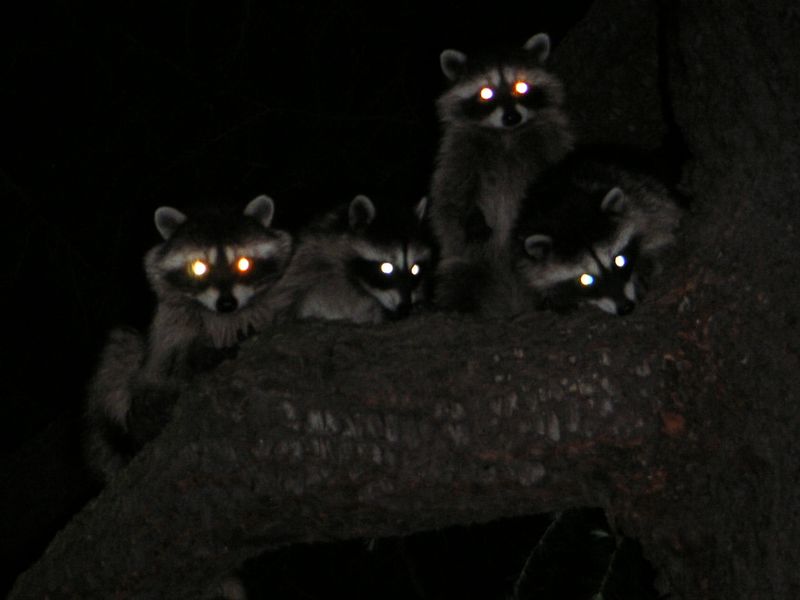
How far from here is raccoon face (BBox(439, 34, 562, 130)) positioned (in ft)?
14.4

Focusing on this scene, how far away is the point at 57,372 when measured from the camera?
4973mm

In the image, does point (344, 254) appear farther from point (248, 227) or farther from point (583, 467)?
point (583, 467)

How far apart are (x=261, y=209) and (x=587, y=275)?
1086 millimetres

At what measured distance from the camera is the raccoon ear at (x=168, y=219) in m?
4.06

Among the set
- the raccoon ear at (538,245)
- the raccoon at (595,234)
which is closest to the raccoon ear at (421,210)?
the raccoon at (595,234)

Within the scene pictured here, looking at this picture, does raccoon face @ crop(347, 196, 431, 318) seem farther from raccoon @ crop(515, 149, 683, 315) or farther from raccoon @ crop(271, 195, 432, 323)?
raccoon @ crop(515, 149, 683, 315)

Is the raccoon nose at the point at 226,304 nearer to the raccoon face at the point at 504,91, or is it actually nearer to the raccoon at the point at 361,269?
the raccoon at the point at 361,269

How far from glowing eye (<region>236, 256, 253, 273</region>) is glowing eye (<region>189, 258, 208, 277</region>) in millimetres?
100

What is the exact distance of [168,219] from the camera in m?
4.08

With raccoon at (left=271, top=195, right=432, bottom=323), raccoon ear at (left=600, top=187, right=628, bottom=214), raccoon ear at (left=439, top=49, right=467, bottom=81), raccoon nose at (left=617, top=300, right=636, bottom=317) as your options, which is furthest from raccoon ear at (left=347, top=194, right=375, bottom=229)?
raccoon nose at (left=617, top=300, right=636, bottom=317)

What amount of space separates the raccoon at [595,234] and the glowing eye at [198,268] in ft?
3.19

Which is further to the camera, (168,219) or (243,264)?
(168,219)

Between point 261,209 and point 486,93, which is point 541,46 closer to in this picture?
point 486,93

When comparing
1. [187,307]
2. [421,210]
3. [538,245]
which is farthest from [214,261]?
[538,245]
